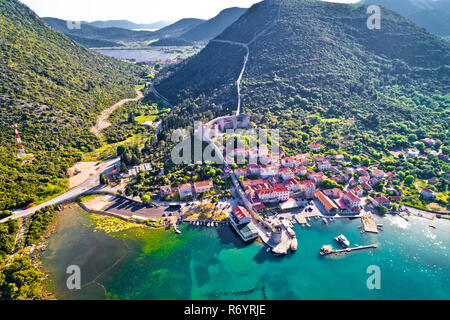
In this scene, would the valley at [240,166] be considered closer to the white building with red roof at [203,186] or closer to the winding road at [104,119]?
the white building with red roof at [203,186]

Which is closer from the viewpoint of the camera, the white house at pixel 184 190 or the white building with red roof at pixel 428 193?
the white building with red roof at pixel 428 193

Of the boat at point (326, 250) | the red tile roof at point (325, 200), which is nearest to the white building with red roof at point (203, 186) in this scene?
the red tile roof at point (325, 200)

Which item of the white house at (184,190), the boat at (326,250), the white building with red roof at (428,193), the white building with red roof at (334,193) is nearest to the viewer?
the boat at (326,250)

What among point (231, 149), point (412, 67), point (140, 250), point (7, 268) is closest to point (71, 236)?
point (7, 268)
